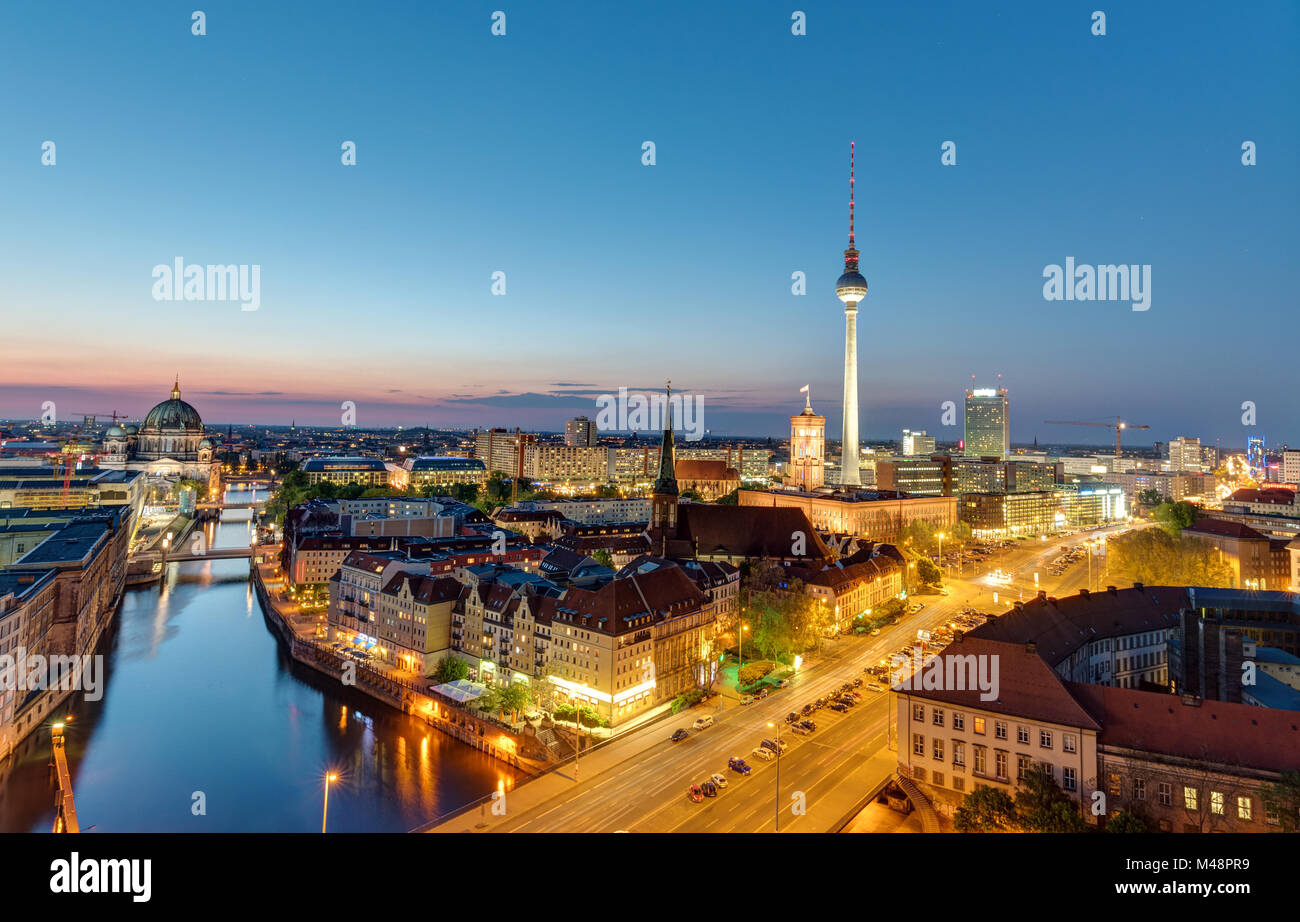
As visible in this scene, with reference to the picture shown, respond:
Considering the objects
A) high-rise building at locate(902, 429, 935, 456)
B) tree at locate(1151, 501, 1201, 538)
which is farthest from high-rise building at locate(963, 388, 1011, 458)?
tree at locate(1151, 501, 1201, 538)

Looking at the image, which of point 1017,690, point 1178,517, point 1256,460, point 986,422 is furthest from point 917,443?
point 1017,690

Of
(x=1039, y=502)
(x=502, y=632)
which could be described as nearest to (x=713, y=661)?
(x=502, y=632)

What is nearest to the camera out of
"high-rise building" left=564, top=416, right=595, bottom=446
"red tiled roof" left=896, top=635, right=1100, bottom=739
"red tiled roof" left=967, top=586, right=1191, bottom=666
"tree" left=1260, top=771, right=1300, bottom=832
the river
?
"tree" left=1260, top=771, right=1300, bottom=832

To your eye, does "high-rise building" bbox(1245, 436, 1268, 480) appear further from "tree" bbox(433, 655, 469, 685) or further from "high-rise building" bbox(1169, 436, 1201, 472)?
"tree" bbox(433, 655, 469, 685)

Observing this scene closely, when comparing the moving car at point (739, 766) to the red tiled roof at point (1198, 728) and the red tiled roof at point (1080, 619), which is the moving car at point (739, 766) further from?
the red tiled roof at point (1198, 728)

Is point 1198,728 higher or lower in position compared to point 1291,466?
lower

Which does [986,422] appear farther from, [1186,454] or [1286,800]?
[1286,800]

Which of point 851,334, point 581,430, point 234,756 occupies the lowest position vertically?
point 234,756
